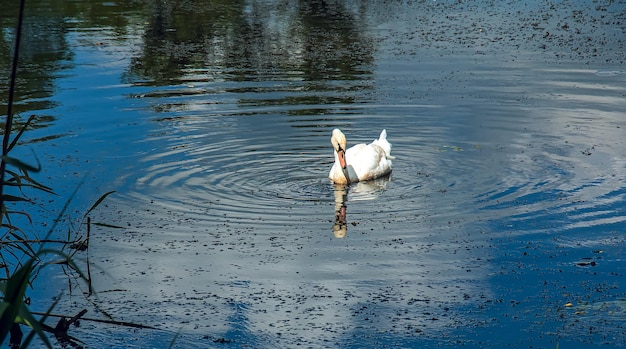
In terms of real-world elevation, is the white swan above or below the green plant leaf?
below

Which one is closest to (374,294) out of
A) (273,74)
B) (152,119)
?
(152,119)

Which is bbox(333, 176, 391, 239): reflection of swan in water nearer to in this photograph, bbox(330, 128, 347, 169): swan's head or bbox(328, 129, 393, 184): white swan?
bbox(328, 129, 393, 184): white swan

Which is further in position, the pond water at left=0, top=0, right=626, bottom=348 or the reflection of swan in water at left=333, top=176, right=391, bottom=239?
the reflection of swan in water at left=333, top=176, right=391, bottom=239

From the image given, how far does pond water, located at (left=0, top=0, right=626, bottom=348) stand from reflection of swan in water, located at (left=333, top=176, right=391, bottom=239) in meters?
0.05

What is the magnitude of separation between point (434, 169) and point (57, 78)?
8.55 metres

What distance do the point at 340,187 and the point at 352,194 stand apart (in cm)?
28

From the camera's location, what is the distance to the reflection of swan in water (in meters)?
10.3

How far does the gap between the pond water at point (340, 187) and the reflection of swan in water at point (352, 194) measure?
0.05m

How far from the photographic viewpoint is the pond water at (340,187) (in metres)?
7.62

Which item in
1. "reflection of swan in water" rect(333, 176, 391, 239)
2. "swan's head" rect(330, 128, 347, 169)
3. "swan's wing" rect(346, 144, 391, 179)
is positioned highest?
"swan's head" rect(330, 128, 347, 169)


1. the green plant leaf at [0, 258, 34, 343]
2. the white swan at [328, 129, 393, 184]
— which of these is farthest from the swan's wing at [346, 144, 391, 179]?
the green plant leaf at [0, 258, 34, 343]

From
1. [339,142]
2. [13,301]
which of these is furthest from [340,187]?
[13,301]

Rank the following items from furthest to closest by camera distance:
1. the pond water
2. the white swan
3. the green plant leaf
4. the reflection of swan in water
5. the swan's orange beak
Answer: the white swan < the swan's orange beak < the reflection of swan in water < the pond water < the green plant leaf

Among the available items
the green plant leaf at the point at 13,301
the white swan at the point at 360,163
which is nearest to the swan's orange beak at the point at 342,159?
the white swan at the point at 360,163
